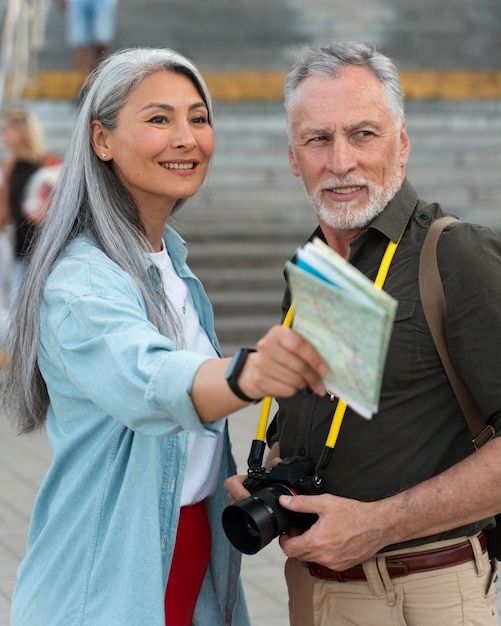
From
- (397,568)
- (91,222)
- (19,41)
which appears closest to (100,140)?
(91,222)

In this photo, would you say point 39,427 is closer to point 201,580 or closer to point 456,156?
point 201,580

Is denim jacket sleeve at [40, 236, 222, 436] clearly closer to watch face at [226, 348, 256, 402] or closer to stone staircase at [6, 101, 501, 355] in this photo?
watch face at [226, 348, 256, 402]

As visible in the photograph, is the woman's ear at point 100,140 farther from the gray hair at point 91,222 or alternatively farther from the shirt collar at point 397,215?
the shirt collar at point 397,215

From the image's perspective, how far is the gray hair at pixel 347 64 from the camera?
260cm

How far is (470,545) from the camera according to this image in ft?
8.15

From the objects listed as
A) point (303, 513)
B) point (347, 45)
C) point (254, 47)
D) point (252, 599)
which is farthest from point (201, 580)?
point (254, 47)

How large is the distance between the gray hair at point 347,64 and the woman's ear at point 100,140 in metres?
0.47

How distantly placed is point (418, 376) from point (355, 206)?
0.45 meters

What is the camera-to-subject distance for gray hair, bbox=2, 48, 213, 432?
234 centimetres

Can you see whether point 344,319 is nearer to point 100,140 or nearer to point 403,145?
point 100,140

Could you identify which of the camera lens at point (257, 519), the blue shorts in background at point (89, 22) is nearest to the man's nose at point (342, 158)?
the camera lens at point (257, 519)

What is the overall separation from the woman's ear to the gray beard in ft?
1.69

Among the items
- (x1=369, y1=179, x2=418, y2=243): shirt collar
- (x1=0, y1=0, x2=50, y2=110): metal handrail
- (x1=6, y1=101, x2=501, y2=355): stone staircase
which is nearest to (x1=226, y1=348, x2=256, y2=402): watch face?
(x1=369, y1=179, x2=418, y2=243): shirt collar

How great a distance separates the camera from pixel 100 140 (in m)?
2.50
